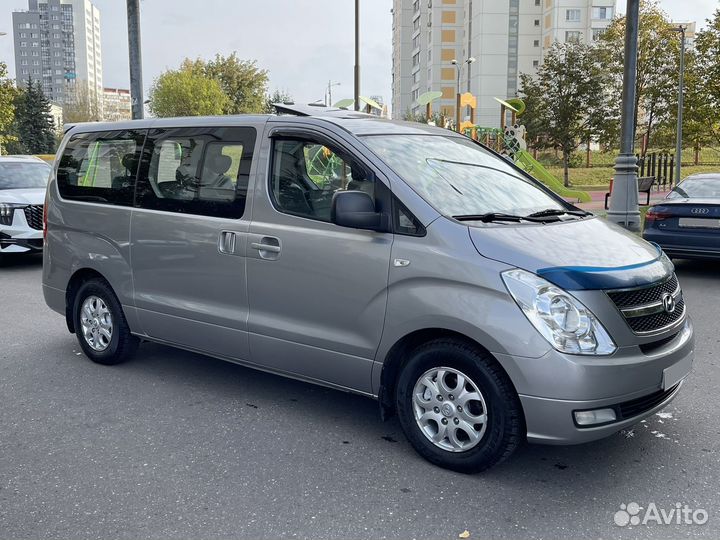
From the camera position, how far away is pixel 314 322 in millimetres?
4430

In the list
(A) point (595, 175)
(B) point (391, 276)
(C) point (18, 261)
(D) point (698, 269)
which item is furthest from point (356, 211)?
(A) point (595, 175)

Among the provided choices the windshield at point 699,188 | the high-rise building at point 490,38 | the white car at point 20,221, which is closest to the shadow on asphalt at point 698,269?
the windshield at point 699,188

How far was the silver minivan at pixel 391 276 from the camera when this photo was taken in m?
3.60

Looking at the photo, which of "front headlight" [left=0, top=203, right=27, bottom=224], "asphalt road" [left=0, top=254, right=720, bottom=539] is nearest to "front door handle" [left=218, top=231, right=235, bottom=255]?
"asphalt road" [left=0, top=254, right=720, bottom=539]

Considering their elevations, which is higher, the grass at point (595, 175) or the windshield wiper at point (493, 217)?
the windshield wiper at point (493, 217)

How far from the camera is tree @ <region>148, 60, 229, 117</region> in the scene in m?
60.1

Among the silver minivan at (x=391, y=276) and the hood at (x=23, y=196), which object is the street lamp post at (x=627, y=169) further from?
the hood at (x=23, y=196)

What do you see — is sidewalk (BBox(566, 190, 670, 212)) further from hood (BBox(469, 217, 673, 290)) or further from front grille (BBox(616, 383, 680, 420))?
front grille (BBox(616, 383, 680, 420))

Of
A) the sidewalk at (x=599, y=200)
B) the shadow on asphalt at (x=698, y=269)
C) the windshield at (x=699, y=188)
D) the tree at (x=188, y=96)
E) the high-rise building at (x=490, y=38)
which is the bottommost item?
the shadow on asphalt at (x=698, y=269)

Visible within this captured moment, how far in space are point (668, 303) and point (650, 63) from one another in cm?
3466

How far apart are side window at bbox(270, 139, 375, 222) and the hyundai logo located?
1.92m

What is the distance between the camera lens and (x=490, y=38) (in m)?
74.1

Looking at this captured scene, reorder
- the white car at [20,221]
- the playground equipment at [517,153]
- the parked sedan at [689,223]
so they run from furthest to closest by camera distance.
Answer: the playground equipment at [517,153]
the white car at [20,221]
the parked sedan at [689,223]

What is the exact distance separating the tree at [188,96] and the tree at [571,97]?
107 feet
